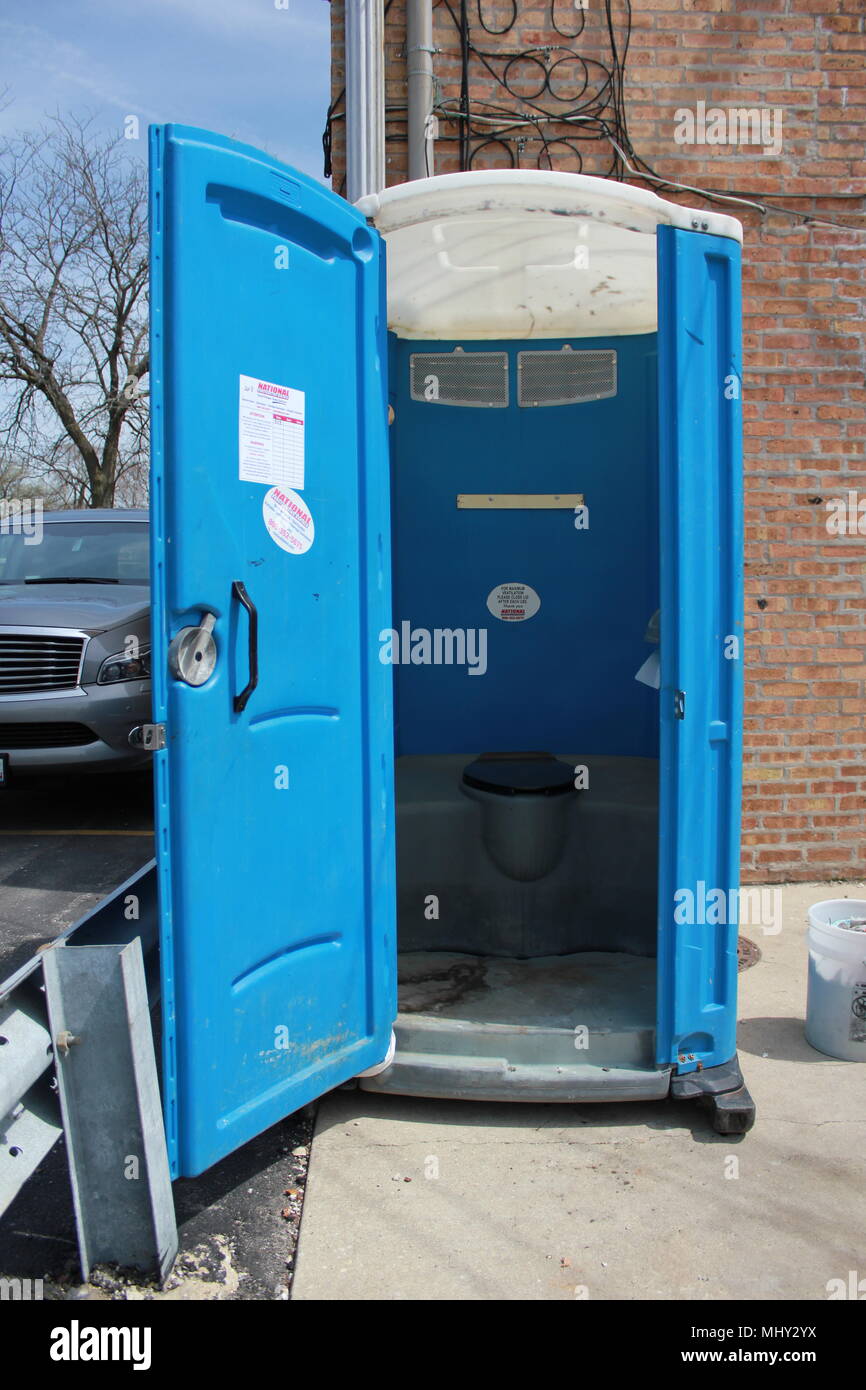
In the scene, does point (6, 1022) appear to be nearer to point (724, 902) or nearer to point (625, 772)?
point (724, 902)

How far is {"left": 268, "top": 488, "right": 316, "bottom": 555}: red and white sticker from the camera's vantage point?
8.11 feet

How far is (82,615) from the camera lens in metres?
6.01

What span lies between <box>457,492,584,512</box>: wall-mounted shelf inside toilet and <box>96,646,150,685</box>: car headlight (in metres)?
2.63

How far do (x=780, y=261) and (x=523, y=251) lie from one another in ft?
6.83

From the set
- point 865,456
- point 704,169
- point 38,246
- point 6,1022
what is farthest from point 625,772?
point 38,246

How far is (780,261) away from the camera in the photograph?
4781 millimetres

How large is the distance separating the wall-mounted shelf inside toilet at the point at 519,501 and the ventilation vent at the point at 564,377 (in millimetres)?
377

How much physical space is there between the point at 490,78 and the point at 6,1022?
14.9 feet

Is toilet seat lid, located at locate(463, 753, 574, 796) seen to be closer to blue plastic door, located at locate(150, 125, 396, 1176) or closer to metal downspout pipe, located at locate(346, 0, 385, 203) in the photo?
blue plastic door, located at locate(150, 125, 396, 1176)

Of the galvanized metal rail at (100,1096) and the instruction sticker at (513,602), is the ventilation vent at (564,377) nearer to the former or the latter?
the instruction sticker at (513,602)

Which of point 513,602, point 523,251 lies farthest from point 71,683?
point 523,251
